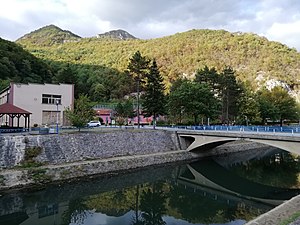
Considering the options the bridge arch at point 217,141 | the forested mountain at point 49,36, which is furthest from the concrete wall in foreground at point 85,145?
the forested mountain at point 49,36

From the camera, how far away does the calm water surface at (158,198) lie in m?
16.6

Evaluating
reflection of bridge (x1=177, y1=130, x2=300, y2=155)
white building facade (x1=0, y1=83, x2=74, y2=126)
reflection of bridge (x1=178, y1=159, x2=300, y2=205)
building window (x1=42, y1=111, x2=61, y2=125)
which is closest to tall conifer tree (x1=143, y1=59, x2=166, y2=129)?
reflection of bridge (x1=177, y1=130, x2=300, y2=155)

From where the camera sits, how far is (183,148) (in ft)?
116

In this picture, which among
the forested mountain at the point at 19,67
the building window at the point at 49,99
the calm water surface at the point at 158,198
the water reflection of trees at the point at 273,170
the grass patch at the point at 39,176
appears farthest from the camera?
the forested mountain at the point at 19,67

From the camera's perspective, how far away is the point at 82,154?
26.2m

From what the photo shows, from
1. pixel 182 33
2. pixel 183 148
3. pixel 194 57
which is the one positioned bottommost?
pixel 183 148

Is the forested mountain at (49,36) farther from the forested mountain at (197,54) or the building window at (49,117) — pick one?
the building window at (49,117)

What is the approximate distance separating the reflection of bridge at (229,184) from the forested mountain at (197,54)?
68085 mm

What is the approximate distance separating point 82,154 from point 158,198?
30.4 feet

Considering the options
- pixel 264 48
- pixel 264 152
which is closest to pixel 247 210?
pixel 264 152

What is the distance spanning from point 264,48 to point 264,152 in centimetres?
8231

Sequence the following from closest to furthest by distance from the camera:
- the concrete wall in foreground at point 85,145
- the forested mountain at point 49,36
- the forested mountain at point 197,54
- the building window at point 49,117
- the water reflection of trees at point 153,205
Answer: the water reflection of trees at point 153,205 < the concrete wall in foreground at point 85,145 < the building window at point 49,117 < the forested mountain at point 197,54 < the forested mountain at point 49,36

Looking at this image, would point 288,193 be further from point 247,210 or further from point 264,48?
point 264,48

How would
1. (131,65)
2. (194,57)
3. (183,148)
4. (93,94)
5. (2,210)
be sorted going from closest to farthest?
(2,210), (183,148), (131,65), (93,94), (194,57)
